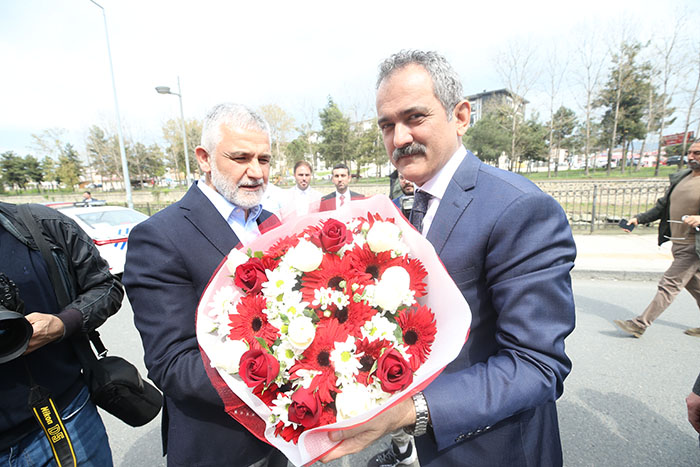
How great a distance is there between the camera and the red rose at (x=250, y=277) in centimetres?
105

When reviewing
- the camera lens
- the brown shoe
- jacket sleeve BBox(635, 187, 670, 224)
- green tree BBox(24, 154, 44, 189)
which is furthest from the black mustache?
green tree BBox(24, 154, 44, 189)

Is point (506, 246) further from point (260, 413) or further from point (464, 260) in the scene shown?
point (260, 413)

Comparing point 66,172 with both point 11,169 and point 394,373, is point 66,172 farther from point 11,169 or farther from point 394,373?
point 394,373

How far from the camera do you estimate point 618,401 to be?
298cm

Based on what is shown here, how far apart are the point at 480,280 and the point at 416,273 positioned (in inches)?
11.2

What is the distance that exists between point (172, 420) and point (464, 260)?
57.5 inches

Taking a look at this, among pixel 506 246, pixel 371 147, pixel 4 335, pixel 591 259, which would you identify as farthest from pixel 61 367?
pixel 371 147

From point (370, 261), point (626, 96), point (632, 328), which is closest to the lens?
point (370, 261)

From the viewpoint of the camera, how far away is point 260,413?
1.04 m

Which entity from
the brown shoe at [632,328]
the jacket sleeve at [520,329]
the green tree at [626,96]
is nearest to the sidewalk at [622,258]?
the brown shoe at [632,328]

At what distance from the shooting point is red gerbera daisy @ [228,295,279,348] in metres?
1.04

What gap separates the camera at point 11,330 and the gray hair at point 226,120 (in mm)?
1021

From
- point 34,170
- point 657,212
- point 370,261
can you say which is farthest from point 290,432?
point 34,170

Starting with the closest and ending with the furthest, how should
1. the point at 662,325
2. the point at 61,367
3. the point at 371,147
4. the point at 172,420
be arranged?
the point at 172,420
the point at 61,367
the point at 662,325
the point at 371,147
